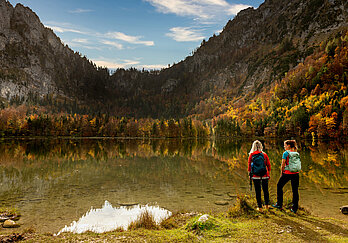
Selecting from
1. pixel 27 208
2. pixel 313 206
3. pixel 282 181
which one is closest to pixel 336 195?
pixel 313 206

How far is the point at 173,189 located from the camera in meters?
17.5

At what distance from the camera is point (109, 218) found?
11.6 metres

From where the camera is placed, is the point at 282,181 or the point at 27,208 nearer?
the point at 282,181

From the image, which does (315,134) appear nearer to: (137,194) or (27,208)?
(137,194)

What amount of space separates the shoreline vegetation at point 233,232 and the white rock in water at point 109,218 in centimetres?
137

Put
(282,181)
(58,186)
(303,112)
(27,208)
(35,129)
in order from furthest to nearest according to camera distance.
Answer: (35,129) → (303,112) → (58,186) → (27,208) → (282,181)

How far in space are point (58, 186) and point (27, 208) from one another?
19.7 feet

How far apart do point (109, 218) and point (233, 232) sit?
6.65 m

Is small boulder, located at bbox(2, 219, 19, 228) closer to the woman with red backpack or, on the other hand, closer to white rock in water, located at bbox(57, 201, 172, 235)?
white rock in water, located at bbox(57, 201, 172, 235)

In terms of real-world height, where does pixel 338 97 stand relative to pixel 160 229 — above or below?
above

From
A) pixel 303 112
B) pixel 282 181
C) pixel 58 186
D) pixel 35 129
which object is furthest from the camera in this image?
pixel 35 129

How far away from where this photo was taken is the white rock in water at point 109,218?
33.1 feet

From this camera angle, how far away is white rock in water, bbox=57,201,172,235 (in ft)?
33.1

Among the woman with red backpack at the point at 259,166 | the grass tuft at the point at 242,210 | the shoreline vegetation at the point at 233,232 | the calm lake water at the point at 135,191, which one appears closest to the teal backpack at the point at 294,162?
the woman with red backpack at the point at 259,166
